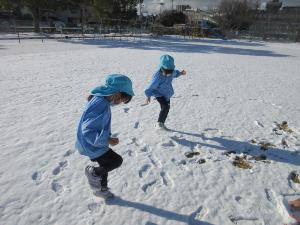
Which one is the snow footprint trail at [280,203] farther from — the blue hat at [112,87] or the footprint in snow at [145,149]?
the blue hat at [112,87]

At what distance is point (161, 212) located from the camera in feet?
10.1

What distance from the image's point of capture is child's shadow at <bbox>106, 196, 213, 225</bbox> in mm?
2969

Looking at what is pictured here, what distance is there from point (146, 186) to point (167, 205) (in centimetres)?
42

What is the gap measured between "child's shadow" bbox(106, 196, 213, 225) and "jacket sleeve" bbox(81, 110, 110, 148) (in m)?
0.82

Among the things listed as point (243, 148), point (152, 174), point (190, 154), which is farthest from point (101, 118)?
point (243, 148)

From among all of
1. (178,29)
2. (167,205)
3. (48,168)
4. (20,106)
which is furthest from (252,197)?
(178,29)

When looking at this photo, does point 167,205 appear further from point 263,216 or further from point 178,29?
point 178,29

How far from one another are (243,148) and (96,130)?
9.26 feet

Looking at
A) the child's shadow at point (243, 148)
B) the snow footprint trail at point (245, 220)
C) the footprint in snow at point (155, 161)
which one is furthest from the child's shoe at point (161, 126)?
the snow footprint trail at point (245, 220)

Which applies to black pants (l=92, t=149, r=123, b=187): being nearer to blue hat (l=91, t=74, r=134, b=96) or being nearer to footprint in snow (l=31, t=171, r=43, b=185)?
blue hat (l=91, t=74, r=134, b=96)

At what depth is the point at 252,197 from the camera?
132 inches

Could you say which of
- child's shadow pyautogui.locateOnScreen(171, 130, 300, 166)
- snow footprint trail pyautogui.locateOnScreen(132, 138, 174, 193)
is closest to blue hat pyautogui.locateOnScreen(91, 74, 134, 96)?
snow footprint trail pyautogui.locateOnScreen(132, 138, 174, 193)

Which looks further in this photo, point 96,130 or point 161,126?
point 161,126

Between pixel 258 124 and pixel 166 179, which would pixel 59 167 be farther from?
pixel 258 124
